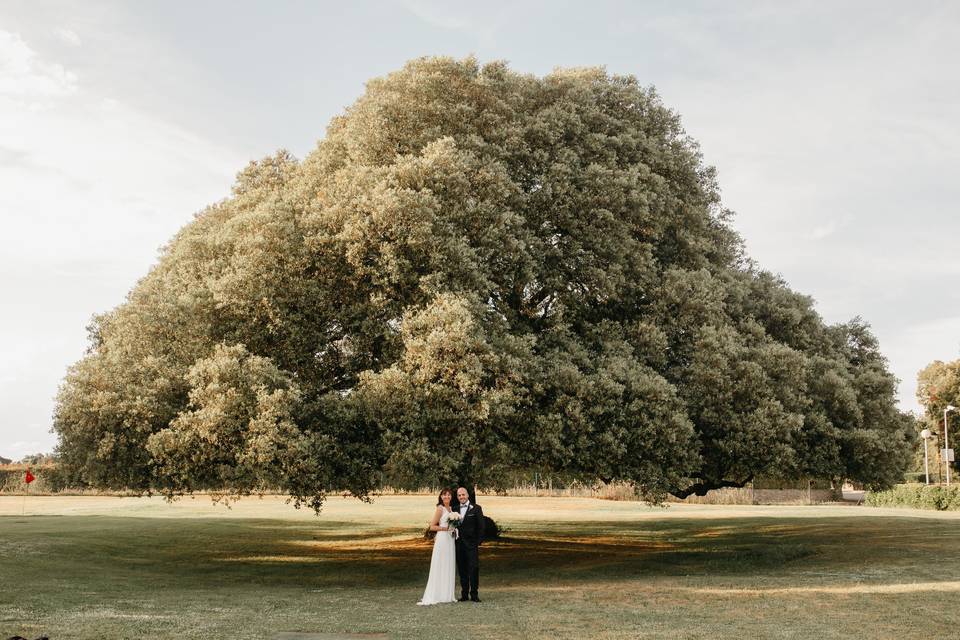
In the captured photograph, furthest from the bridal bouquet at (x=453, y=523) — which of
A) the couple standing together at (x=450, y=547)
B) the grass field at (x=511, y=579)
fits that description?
the grass field at (x=511, y=579)

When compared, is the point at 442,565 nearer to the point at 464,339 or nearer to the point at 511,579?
the point at 464,339

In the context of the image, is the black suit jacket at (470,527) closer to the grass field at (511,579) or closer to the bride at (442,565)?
the bride at (442,565)

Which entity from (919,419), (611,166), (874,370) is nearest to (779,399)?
(874,370)

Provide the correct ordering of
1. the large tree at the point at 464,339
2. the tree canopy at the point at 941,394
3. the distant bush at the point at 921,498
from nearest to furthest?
the large tree at the point at 464,339
the distant bush at the point at 921,498
the tree canopy at the point at 941,394

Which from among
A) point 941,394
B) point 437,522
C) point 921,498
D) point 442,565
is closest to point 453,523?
point 437,522

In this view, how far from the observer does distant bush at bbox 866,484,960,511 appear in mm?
65375

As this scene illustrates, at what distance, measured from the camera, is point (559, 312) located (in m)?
28.3

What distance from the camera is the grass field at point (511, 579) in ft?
53.3

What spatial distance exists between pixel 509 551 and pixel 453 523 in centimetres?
1597

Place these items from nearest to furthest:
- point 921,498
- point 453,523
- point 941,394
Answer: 1. point 453,523
2. point 921,498
3. point 941,394

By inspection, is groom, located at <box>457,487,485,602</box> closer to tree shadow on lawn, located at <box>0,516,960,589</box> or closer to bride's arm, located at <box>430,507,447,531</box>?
bride's arm, located at <box>430,507,447,531</box>

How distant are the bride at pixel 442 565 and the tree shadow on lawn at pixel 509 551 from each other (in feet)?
17.2

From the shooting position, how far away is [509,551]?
35.1 m

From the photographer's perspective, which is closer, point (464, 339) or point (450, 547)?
point (450, 547)
